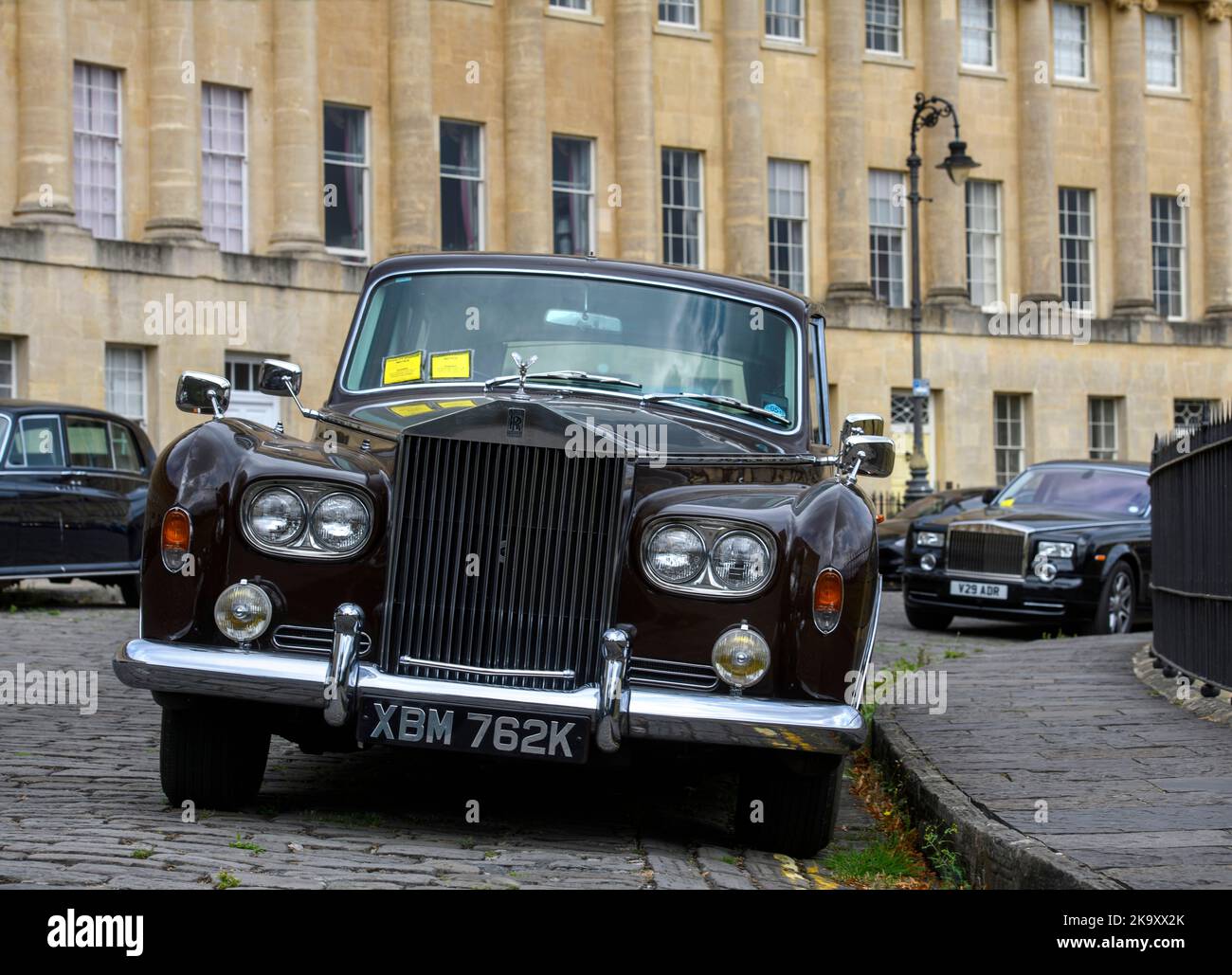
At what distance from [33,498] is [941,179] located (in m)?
30.2

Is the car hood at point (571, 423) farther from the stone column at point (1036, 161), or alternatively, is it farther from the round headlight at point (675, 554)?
the stone column at point (1036, 161)

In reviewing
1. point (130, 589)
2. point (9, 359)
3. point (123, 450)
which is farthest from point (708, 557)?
point (9, 359)

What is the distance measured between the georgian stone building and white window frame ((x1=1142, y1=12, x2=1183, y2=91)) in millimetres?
53

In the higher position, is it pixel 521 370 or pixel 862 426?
pixel 521 370

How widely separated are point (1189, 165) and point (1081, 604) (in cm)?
3366

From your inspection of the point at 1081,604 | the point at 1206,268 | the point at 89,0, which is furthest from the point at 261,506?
the point at 1206,268

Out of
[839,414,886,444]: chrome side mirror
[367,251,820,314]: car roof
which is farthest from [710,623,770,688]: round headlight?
[367,251,820,314]: car roof

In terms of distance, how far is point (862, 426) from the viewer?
27.8 feet

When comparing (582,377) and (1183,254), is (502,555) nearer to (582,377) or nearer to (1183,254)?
(582,377)

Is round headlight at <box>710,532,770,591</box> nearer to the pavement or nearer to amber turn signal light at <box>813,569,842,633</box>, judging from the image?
amber turn signal light at <box>813,569,842,633</box>

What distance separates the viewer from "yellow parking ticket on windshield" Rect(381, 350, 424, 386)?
7992 mm

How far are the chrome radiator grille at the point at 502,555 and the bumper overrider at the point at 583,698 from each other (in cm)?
14
